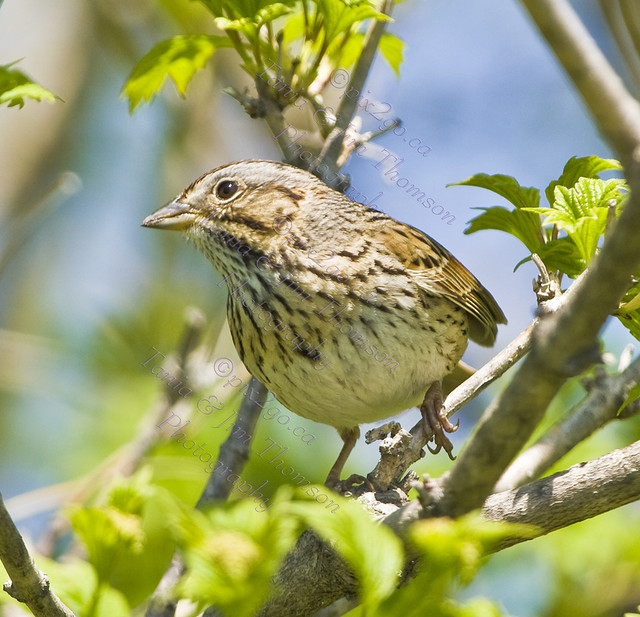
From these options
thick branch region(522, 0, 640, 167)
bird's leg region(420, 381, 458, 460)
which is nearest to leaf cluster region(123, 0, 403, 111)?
bird's leg region(420, 381, 458, 460)

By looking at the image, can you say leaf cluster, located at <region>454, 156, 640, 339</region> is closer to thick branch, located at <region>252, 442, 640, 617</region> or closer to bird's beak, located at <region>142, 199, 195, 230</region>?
thick branch, located at <region>252, 442, 640, 617</region>

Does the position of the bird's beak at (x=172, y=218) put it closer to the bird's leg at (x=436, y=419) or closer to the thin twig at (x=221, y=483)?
the thin twig at (x=221, y=483)

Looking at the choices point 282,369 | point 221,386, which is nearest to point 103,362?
point 221,386

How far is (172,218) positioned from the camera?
3529 mm

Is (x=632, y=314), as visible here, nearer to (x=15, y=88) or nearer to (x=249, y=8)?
(x=249, y=8)

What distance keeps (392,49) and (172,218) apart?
1098 millimetres

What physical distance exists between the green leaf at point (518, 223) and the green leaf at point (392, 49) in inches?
40.5

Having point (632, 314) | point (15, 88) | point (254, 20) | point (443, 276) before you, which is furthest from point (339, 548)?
point (443, 276)

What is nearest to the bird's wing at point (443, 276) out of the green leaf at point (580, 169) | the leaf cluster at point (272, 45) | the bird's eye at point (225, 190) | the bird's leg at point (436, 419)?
the bird's leg at point (436, 419)

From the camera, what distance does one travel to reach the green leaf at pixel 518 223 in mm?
2564

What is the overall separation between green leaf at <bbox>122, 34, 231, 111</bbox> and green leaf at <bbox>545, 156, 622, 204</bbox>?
4.06 ft

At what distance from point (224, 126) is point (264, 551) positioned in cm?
524

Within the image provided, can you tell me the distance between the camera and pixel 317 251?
11.2ft

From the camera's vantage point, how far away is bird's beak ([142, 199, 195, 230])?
11.5 feet
